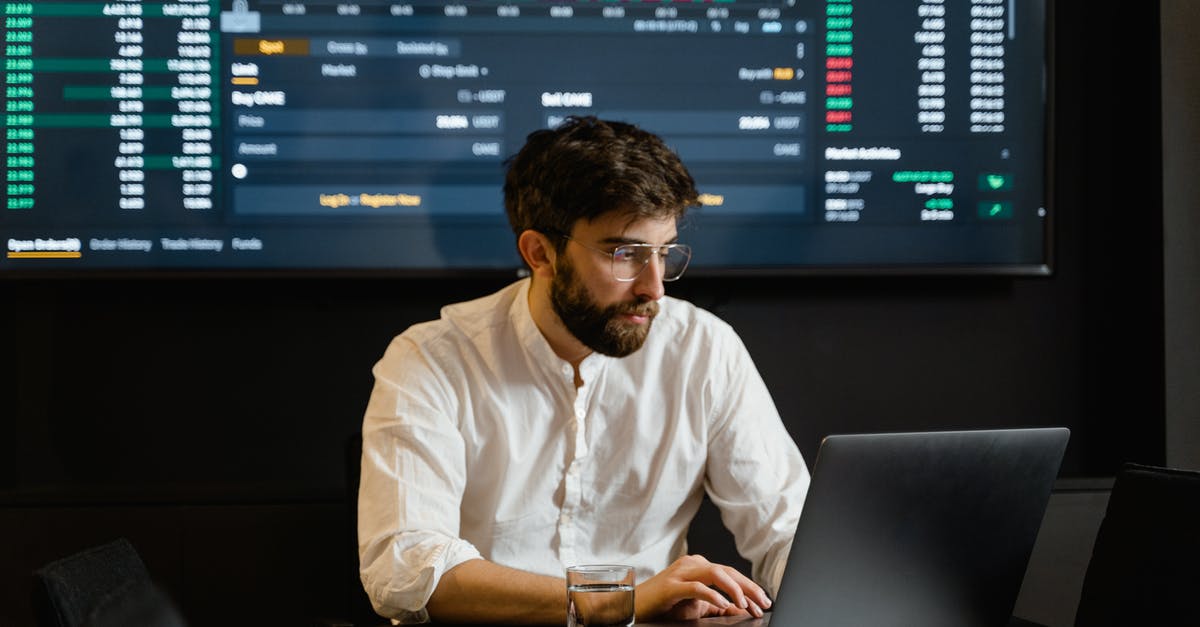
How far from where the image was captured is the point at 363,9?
2.35 meters

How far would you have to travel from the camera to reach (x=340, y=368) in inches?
97.4

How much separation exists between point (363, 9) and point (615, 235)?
37.1 inches

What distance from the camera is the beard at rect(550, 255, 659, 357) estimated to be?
1.73 metres

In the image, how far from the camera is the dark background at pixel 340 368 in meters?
2.25

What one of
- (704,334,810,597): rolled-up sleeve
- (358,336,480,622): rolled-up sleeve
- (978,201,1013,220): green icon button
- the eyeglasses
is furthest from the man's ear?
(978,201,1013,220): green icon button

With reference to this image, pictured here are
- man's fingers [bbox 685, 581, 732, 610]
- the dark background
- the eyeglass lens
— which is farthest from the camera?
the dark background

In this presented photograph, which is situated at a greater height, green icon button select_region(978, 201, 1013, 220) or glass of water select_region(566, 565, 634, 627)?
green icon button select_region(978, 201, 1013, 220)

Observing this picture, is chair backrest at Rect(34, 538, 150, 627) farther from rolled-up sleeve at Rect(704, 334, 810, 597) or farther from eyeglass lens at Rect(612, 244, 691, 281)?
rolled-up sleeve at Rect(704, 334, 810, 597)

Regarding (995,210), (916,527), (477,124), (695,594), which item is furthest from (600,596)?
(995,210)

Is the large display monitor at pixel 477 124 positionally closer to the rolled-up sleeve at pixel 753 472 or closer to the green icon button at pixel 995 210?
the green icon button at pixel 995 210

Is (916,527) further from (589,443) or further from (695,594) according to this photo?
(589,443)

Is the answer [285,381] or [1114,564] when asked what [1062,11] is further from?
[285,381]

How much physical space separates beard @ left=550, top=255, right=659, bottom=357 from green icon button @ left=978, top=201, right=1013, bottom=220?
1030 millimetres

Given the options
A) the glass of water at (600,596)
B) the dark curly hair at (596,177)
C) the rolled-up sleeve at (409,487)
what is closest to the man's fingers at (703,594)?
the glass of water at (600,596)
